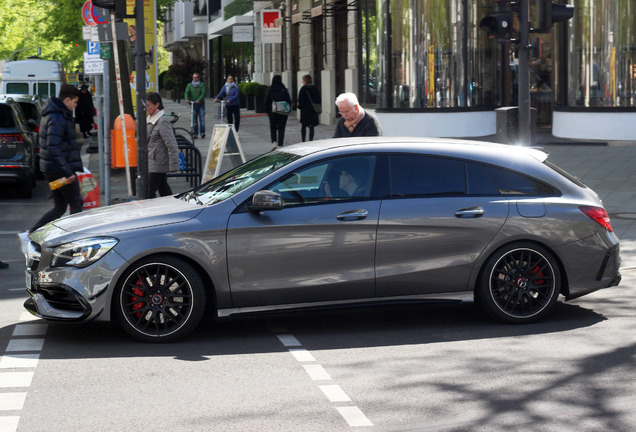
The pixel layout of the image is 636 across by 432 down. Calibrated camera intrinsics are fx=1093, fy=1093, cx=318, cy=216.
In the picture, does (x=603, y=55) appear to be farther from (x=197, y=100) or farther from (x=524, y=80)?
(x=524, y=80)

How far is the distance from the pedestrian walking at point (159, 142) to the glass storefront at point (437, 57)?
1307 cm

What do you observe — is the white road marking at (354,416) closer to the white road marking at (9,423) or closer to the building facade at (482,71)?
the white road marking at (9,423)

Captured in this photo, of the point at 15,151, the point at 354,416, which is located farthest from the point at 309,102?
the point at 354,416

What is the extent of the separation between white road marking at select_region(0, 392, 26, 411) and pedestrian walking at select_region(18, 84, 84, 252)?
549 centimetres

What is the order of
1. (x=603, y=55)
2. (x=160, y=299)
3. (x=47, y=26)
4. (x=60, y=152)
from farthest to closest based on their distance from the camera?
(x=47, y=26)
(x=603, y=55)
(x=60, y=152)
(x=160, y=299)

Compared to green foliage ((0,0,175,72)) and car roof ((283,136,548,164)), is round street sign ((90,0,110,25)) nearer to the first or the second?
car roof ((283,136,548,164))

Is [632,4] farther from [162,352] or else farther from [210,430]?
[210,430]

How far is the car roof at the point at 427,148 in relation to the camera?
8078 millimetres

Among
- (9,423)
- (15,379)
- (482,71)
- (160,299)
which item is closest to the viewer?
(9,423)

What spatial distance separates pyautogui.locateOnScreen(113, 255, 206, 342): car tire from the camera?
24.6 feet

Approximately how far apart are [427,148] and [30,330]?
3.27 m

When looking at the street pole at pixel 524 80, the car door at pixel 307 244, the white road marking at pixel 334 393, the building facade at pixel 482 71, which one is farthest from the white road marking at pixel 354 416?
the building facade at pixel 482 71

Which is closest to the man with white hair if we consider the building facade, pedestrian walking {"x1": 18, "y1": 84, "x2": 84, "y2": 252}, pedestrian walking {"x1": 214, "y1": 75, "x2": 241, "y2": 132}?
pedestrian walking {"x1": 18, "y1": 84, "x2": 84, "y2": 252}

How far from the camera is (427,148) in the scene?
817 centimetres
